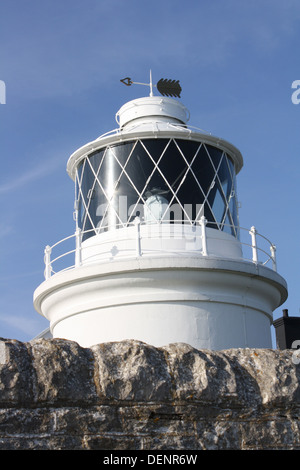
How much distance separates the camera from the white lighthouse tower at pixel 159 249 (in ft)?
36.6

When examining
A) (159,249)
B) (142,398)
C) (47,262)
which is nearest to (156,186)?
(159,249)

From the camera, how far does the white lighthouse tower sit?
1115cm

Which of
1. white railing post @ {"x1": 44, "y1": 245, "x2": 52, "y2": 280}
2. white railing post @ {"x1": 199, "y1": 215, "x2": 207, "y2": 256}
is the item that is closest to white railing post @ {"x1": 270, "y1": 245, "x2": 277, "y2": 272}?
white railing post @ {"x1": 199, "y1": 215, "x2": 207, "y2": 256}

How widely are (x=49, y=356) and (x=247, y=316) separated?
7.84 m

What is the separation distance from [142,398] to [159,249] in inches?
295

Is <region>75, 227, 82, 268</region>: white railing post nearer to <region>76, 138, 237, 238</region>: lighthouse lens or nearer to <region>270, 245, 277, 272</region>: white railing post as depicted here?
<region>76, 138, 237, 238</region>: lighthouse lens

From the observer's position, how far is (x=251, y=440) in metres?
4.54

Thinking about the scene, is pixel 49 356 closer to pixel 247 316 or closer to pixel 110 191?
pixel 247 316

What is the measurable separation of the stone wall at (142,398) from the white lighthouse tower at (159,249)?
6.25 m

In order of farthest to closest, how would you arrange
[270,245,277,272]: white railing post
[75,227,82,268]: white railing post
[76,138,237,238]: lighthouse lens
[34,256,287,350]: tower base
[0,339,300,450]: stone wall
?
[270,245,277,272]: white railing post
[76,138,237,238]: lighthouse lens
[75,227,82,268]: white railing post
[34,256,287,350]: tower base
[0,339,300,450]: stone wall

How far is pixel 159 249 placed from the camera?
1181 cm

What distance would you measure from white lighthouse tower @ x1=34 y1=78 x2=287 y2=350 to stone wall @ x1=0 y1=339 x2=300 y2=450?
246 inches

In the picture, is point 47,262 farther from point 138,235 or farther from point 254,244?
point 254,244
